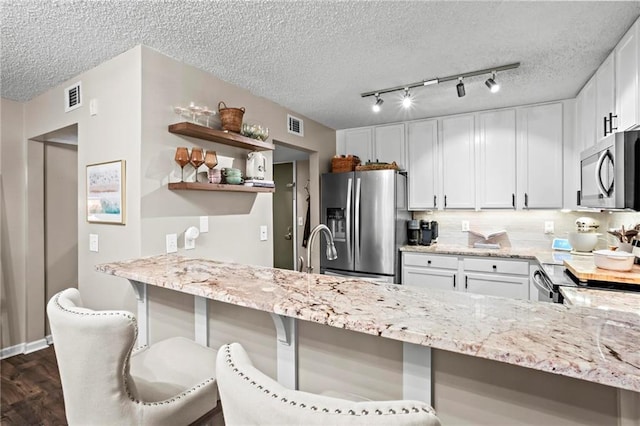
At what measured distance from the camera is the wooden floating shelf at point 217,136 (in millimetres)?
2179

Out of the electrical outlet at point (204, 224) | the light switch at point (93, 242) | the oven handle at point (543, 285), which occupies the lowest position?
the oven handle at point (543, 285)

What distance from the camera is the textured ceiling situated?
5.73 ft

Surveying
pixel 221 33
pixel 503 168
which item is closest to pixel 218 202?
pixel 221 33

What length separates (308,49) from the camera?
7.14 ft

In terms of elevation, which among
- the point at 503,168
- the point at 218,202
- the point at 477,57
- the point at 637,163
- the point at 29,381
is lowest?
the point at 29,381

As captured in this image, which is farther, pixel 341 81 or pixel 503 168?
pixel 503 168

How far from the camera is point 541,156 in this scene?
336 cm

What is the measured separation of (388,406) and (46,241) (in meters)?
4.04

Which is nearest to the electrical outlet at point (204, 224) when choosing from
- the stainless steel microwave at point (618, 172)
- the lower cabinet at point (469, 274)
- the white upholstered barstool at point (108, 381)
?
the white upholstered barstool at point (108, 381)

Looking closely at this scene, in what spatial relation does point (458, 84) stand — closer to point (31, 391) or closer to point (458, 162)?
point (458, 162)

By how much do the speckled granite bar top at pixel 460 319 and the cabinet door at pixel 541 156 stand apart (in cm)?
286

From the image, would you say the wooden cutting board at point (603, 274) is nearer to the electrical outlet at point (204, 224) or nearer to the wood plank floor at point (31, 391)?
the electrical outlet at point (204, 224)

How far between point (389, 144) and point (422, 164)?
0.49 meters

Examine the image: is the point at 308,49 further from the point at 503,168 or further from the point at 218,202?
the point at 503,168
